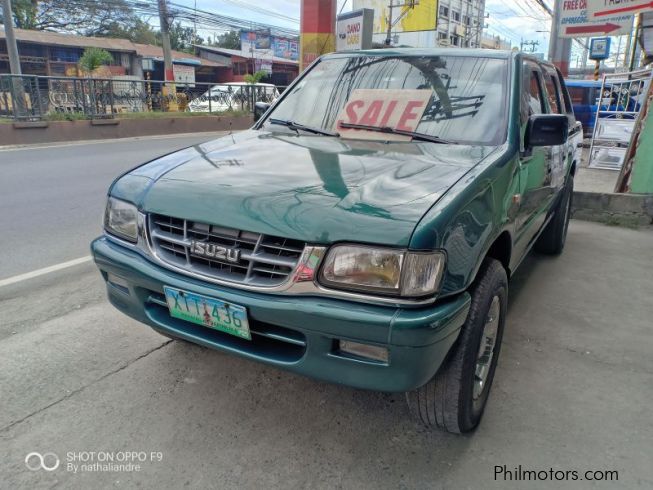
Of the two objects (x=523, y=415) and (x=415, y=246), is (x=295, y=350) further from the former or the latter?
(x=523, y=415)

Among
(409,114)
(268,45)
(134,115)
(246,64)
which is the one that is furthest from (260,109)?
(268,45)

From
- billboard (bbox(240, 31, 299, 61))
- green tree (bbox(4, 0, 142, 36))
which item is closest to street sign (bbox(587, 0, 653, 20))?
green tree (bbox(4, 0, 142, 36))

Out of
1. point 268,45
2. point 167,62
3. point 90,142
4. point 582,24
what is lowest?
point 90,142

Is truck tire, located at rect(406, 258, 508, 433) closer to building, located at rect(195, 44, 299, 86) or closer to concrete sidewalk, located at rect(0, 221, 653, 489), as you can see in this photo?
concrete sidewalk, located at rect(0, 221, 653, 489)

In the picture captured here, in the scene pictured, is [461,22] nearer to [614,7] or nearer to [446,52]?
[614,7]

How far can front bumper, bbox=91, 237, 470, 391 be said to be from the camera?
5.71 feet

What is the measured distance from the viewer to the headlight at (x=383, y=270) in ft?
5.80

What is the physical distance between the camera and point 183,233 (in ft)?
6.95

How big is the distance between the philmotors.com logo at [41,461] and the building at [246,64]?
40.9 m

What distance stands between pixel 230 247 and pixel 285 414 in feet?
2.95

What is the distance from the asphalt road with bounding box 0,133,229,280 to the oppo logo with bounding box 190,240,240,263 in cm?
275

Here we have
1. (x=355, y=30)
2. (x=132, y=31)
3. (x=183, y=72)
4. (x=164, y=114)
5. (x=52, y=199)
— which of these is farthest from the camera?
(x=132, y=31)

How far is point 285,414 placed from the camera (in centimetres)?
240

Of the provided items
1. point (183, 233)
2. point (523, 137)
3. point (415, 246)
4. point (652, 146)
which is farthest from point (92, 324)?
point (652, 146)
